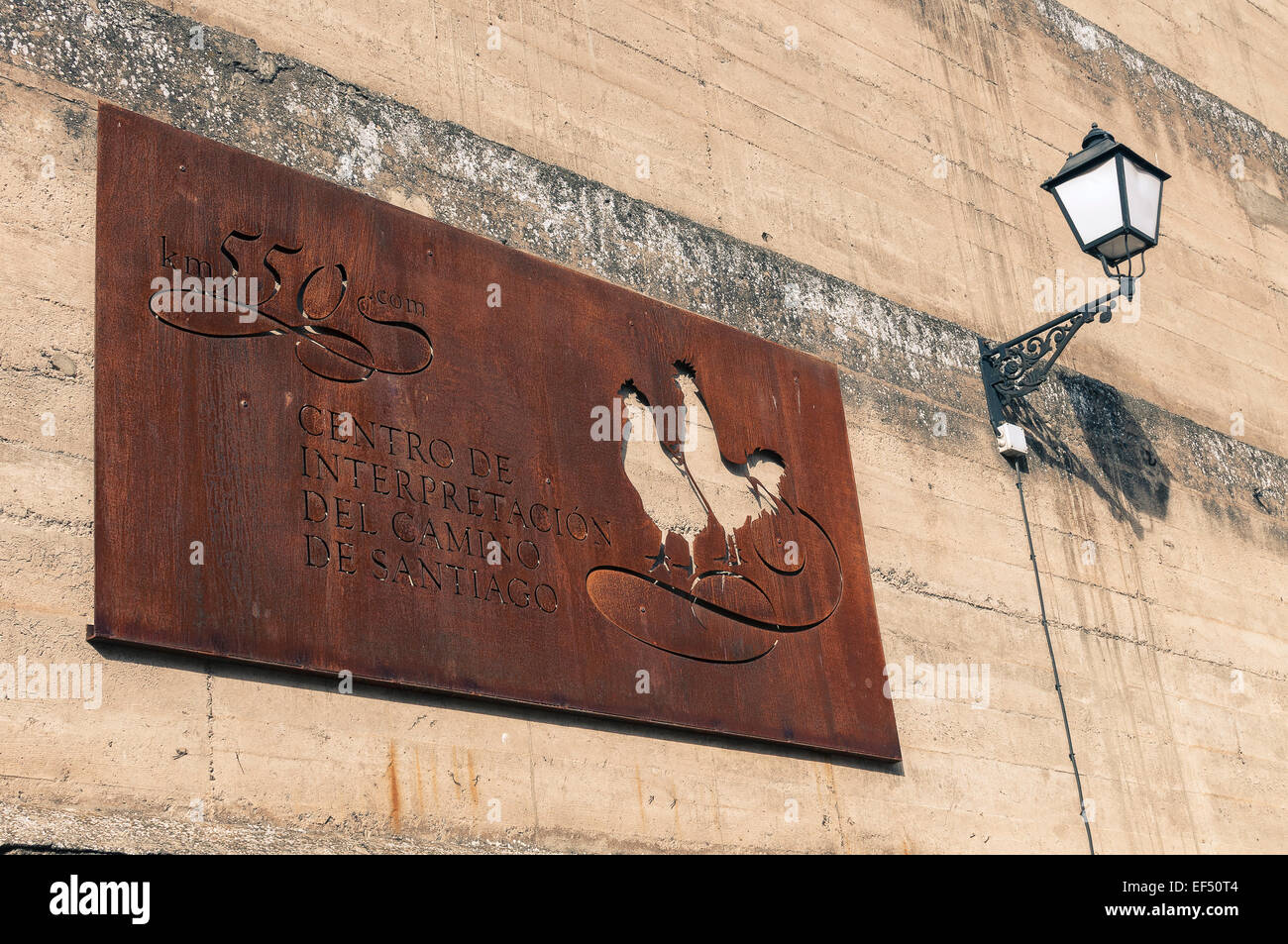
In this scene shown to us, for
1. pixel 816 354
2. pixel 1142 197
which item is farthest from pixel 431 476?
pixel 1142 197

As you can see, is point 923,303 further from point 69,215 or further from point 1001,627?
point 69,215

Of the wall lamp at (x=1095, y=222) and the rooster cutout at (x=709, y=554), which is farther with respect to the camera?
the wall lamp at (x=1095, y=222)

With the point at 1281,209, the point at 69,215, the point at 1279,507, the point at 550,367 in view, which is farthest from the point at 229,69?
the point at 1281,209

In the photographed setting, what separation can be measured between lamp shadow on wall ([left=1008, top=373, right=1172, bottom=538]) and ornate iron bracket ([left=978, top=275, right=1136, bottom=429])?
110 millimetres

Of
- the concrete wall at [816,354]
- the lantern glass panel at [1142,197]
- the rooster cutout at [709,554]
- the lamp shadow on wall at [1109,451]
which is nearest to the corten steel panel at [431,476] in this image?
the rooster cutout at [709,554]

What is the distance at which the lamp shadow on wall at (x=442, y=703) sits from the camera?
3.93m

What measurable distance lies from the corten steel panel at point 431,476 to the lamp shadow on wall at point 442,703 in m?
0.05

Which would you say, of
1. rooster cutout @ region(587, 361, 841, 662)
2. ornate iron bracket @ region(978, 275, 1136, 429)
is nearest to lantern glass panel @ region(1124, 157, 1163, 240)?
ornate iron bracket @ region(978, 275, 1136, 429)

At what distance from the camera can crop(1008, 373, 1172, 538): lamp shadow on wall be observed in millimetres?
7066

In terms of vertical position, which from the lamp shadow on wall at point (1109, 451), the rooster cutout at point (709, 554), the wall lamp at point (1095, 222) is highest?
the wall lamp at point (1095, 222)

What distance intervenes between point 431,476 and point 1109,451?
12.7 feet

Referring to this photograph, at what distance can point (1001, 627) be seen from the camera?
20.7ft

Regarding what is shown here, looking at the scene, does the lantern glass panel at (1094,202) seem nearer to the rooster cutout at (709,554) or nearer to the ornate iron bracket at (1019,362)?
the ornate iron bracket at (1019,362)

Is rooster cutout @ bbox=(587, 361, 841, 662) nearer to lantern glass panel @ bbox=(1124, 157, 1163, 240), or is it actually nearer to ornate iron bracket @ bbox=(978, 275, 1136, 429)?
ornate iron bracket @ bbox=(978, 275, 1136, 429)
